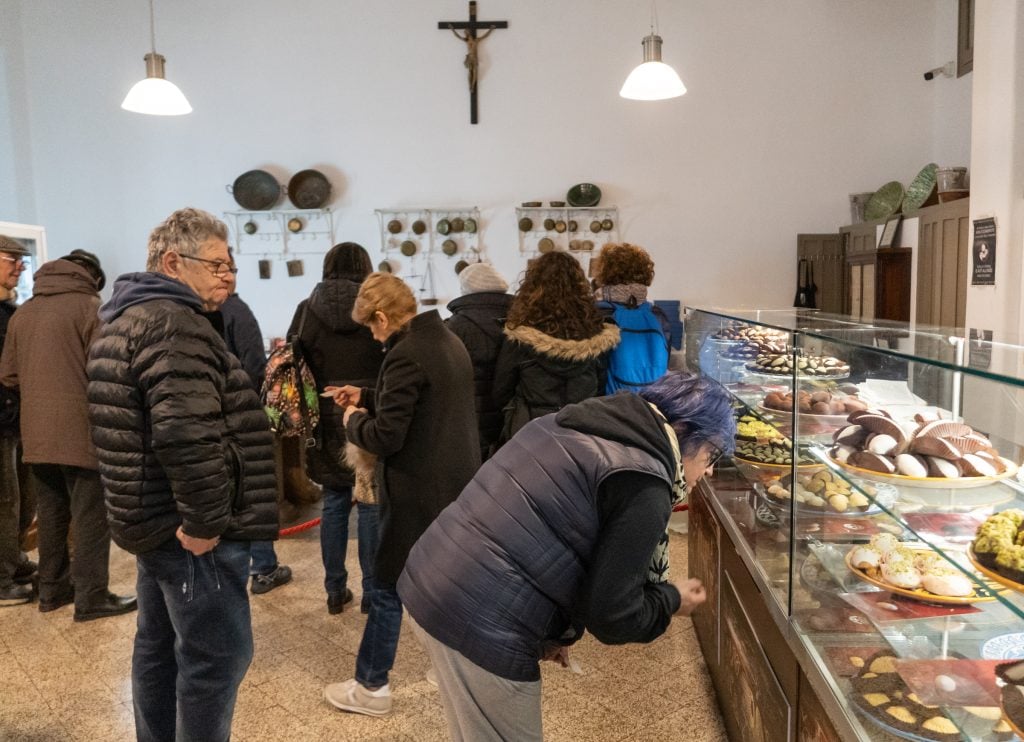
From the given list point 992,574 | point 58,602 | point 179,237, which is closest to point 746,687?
point 992,574

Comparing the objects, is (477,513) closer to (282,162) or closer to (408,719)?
(408,719)

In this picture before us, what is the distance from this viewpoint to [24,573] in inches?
153

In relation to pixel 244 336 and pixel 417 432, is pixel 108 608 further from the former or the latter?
pixel 417 432

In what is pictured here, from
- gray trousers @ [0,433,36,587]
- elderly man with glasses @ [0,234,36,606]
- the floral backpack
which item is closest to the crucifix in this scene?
the floral backpack

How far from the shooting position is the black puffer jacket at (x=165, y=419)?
5.99 feet

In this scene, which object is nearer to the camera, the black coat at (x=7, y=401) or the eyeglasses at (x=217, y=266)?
the eyeglasses at (x=217, y=266)

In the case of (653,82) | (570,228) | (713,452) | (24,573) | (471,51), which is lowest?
(24,573)

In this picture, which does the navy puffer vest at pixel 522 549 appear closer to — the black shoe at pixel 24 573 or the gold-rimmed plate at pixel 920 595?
the gold-rimmed plate at pixel 920 595

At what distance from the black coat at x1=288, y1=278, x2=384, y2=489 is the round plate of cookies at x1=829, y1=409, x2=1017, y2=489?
199 centimetres

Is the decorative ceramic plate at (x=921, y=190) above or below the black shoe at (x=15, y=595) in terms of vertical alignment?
above

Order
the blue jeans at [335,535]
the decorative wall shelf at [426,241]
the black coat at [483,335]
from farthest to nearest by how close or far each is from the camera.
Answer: the decorative wall shelf at [426,241] → the blue jeans at [335,535] → the black coat at [483,335]

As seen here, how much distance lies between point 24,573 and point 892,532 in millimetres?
3985

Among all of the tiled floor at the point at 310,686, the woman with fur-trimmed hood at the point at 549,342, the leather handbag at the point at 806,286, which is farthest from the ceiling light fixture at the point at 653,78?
the tiled floor at the point at 310,686

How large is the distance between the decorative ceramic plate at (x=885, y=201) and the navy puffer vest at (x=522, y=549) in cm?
537
